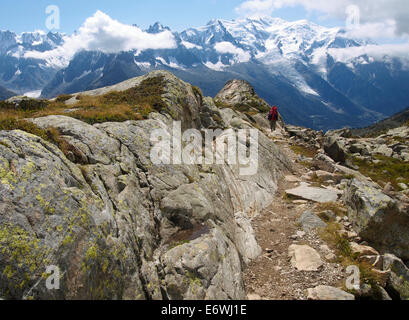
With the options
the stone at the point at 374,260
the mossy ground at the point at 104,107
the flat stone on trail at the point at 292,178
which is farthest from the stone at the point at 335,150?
the mossy ground at the point at 104,107

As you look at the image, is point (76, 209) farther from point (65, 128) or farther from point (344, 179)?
point (344, 179)

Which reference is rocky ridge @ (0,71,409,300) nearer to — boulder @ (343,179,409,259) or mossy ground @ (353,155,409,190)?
boulder @ (343,179,409,259)

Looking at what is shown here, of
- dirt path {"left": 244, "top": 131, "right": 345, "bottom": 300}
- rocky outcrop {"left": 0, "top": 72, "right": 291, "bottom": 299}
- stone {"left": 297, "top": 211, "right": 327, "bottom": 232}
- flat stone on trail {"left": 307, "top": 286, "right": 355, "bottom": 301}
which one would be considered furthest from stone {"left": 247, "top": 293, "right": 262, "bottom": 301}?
stone {"left": 297, "top": 211, "right": 327, "bottom": 232}

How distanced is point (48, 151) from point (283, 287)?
12.1 metres

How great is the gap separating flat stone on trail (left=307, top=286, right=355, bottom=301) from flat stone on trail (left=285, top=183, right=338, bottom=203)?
34.0ft

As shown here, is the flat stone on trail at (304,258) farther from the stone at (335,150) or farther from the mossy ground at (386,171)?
the stone at (335,150)

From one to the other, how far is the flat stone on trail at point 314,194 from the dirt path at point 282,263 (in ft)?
2.98

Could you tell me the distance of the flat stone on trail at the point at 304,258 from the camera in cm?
1388

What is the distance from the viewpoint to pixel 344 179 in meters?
26.1

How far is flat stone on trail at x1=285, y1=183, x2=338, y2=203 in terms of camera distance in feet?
71.4

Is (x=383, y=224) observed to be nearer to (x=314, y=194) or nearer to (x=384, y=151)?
(x=314, y=194)

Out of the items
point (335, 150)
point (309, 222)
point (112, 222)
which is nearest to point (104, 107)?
point (112, 222)

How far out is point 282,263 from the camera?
47.8ft

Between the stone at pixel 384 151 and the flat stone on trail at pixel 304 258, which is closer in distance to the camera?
the flat stone on trail at pixel 304 258
